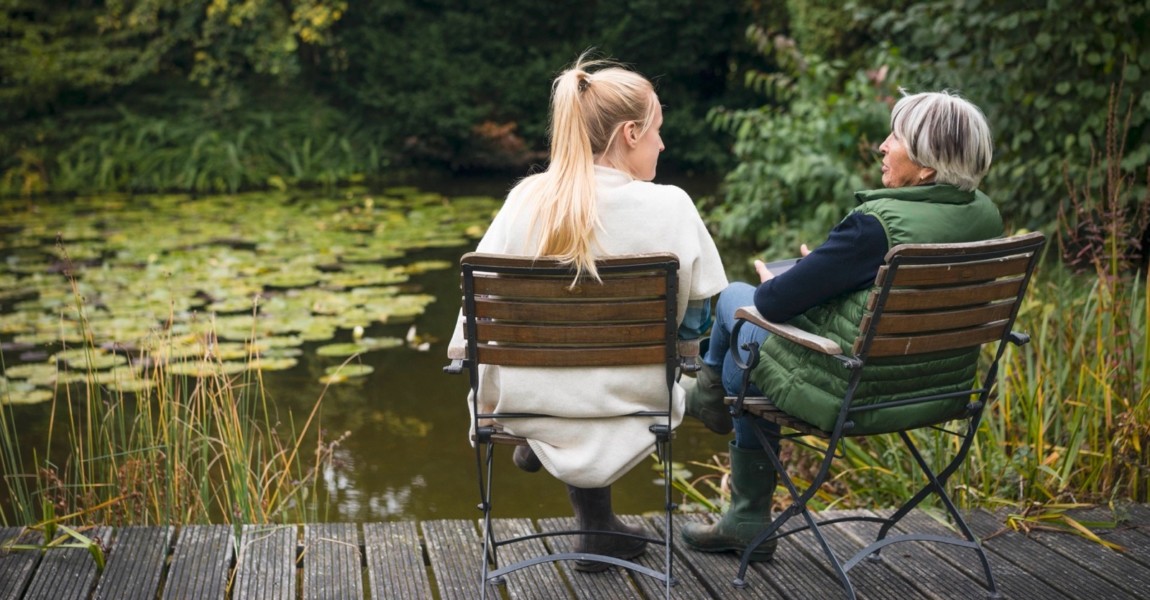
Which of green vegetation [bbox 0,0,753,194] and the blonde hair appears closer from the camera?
the blonde hair

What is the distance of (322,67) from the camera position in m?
15.3

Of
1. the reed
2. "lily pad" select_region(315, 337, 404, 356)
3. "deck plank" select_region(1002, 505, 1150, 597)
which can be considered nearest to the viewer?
"deck plank" select_region(1002, 505, 1150, 597)

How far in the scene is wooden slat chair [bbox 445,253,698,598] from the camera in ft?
7.86

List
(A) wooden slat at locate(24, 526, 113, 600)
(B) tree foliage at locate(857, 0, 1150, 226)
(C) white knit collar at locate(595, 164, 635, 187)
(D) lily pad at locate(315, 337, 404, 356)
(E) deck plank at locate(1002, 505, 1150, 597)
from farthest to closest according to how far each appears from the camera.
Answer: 1. (D) lily pad at locate(315, 337, 404, 356)
2. (B) tree foliage at locate(857, 0, 1150, 226)
3. (E) deck plank at locate(1002, 505, 1150, 597)
4. (A) wooden slat at locate(24, 526, 113, 600)
5. (C) white knit collar at locate(595, 164, 635, 187)

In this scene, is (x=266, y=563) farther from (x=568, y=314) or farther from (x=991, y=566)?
(x=991, y=566)

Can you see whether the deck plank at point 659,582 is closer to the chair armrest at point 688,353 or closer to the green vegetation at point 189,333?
the chair armrest at point 688,353

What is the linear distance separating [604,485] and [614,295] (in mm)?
466

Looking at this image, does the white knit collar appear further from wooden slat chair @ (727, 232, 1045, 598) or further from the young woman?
wooden slat chair @ (727, 232, 1045, 598)

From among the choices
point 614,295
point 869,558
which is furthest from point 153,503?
point 869,558

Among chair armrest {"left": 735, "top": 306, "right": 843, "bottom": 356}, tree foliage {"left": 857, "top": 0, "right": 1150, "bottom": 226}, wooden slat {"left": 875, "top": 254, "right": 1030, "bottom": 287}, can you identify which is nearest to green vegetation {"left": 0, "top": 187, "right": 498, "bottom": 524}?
chair armrest {"left": 735, "top": 306, "right": 843, "bottom": 356}

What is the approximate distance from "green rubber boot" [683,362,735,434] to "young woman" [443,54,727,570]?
0.40m

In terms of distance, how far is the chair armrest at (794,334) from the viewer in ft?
7.87

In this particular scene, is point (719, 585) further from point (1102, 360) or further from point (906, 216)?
point (1102, 360)

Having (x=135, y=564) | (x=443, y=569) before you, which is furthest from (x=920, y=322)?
(x=135, y=564)
